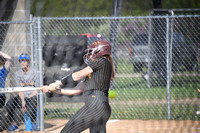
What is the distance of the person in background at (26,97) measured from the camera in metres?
6.63

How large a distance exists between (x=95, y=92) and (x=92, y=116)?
318 mm

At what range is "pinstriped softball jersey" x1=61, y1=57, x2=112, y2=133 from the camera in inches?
151

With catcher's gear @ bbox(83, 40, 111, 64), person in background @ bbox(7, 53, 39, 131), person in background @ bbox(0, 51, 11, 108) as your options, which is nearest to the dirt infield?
person in background @ bbox(7, 53, 39, 131)

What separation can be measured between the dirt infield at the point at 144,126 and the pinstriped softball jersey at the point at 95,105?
9.05 feet

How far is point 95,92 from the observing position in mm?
3941

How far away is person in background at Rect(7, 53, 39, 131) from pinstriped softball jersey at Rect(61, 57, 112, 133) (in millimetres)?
2903

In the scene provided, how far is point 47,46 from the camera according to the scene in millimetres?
7332

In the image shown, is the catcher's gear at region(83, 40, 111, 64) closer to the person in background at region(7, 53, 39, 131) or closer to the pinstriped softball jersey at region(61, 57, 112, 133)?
the pinstriped softball jersey at region(61, 57, 112, 133)

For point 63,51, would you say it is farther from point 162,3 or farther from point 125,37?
point 125,37

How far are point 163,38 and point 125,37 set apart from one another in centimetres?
411

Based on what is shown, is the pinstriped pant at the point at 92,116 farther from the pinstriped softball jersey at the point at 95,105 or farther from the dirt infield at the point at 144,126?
the dirt infield at the point at 144,126

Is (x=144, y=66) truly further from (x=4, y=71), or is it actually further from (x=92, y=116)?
(x=92, y=116)

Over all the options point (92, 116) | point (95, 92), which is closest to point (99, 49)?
point (95, 92)

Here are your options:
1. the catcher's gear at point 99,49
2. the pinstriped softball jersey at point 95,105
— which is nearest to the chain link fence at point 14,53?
the catcher's gear at point 99,49
